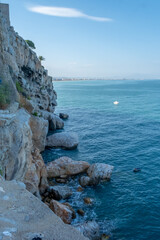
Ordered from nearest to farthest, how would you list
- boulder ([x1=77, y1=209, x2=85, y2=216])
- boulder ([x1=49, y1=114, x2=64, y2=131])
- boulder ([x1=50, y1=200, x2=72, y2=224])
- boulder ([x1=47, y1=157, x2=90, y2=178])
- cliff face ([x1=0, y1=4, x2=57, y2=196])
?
cliff face ([x1=0, y1=4, x2=57, y2=196]), boulder ([x1=50, y1=200, x2=72, y2=224]), boulder ([x1=77, y1=209, x2=85, y2=216]), boulder ([x1=47, y1=157, x2=90, y2=178]), boulder ([x1=49, y1=114, x2=64, y2=131])

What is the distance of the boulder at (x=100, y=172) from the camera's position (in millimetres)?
20859

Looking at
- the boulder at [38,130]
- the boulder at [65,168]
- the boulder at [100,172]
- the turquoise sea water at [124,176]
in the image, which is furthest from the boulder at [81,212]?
the boulder at [38,130]

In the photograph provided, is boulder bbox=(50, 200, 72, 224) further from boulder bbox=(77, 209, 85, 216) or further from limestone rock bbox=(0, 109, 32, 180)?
limestone rock bbox=(0, 109, 32, 180)

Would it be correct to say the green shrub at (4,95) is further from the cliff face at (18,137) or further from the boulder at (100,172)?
the boulder at (100,172)

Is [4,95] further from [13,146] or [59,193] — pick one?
[59,193]

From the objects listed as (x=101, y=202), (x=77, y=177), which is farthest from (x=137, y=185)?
(x=77, y=177)

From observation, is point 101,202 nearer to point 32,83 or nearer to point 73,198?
point 73,198

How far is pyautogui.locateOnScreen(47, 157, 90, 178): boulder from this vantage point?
21.7 meters

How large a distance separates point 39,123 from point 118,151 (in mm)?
11941

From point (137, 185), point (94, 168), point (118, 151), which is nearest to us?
point (137, 185)

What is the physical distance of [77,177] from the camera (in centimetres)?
2178

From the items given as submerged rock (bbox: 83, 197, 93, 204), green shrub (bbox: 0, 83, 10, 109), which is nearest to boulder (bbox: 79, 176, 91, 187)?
submerged rock (bbox: 83, 197, 93, 204)

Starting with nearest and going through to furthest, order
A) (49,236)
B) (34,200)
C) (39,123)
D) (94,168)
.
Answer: (49,236) < (34,200) < (94,168) < (39,123)

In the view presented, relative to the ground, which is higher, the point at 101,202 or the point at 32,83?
the point at 32,83
